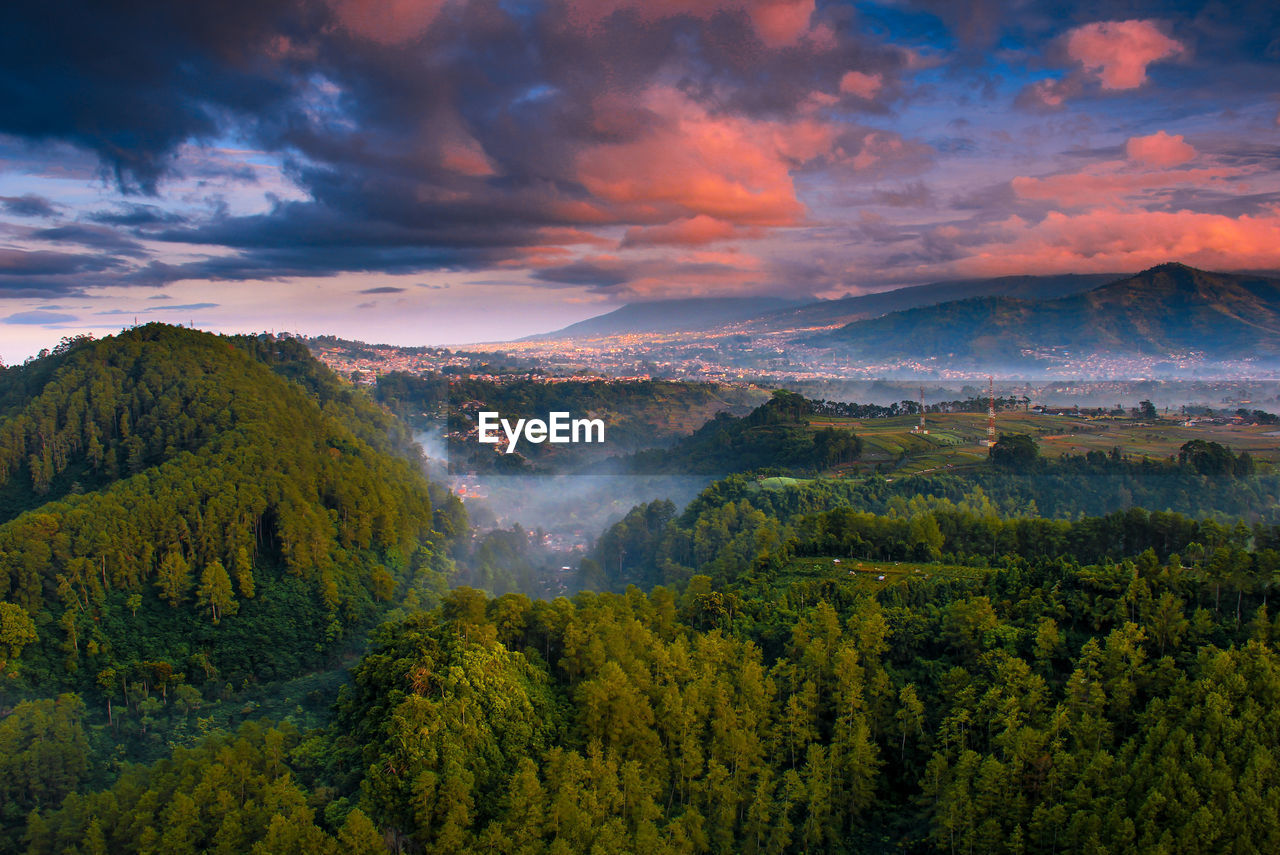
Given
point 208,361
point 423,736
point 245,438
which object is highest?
point 208,361

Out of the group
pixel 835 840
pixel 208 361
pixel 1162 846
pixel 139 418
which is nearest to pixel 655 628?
pixel 835 840

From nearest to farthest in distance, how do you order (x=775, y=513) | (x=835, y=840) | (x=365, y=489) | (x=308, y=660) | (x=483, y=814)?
(x=483, y=814) < (x=835, y=840) < (x=308, y=660) < (x=365, y=489) < (x=775, y=513)

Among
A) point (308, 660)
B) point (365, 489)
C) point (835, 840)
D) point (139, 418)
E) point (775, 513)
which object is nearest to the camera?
point (835, 840)

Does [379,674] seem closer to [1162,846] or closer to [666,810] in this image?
[666,810]

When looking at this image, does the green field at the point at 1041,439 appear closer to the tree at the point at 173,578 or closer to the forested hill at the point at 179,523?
the forested hill at the point at 179,523

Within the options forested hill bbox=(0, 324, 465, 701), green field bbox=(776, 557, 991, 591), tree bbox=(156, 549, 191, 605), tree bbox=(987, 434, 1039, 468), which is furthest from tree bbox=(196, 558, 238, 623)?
tree bbox=(987, 434, 1039, 468)

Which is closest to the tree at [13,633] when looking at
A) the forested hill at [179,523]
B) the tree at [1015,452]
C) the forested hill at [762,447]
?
the forested hill at [179,523]

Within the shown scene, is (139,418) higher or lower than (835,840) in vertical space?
higher
